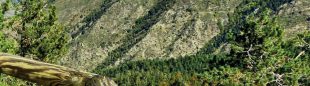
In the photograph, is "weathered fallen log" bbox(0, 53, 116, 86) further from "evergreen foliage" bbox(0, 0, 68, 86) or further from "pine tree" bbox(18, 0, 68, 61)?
"pine tree" bbox(18, 0, 68, 61)

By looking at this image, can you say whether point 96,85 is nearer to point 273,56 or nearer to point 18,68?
point 18,68

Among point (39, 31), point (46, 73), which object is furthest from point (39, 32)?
point (46, 73)

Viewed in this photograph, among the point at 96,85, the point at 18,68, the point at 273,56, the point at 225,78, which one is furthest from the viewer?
the point at 273,56

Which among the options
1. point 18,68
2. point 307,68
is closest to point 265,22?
point 307,68

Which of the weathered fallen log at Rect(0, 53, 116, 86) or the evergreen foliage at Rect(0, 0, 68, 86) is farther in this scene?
the evergreen foliage at Rect(0, 0, 68, 86)

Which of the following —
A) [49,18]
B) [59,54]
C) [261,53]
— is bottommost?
[261,53]

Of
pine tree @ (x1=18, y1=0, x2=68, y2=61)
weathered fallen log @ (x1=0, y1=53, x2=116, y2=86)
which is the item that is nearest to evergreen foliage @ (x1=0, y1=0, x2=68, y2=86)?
pine tree @ (x1=18, y1=0, x2=68, y2=61)

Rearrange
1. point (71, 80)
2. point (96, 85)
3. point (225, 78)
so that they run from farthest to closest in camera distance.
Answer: point (225, 78) < point (71, 80) < point (96, 85)

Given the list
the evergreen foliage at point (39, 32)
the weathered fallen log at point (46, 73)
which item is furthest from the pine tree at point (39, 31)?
the weathered fallen log at point (46, 73)

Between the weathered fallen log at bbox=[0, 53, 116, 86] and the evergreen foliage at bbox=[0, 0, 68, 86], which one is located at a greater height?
the weathered fallen log at bbox=[0, 53, 116, 86]
